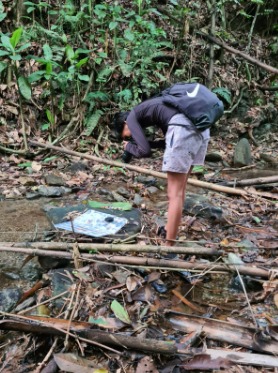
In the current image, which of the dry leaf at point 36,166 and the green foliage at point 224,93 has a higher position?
the green foliage at point 224,93

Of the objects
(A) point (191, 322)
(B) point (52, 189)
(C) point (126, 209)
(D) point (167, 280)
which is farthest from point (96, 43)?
(A) point (191, 322)

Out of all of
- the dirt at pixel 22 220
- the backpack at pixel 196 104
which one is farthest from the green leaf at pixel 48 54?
the backpack at pixel 196 104

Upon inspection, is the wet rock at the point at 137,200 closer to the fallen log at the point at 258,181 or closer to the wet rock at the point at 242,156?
the fallen log at the point at 258,181

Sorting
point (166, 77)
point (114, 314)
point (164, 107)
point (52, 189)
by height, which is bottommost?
point (52, 189)

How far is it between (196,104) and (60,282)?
6.10 ft

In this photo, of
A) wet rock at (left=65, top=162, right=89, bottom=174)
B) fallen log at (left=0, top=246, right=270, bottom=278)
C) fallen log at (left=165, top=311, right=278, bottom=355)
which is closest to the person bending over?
fallen log at (left=0, top=246, right=270, bottom=278)

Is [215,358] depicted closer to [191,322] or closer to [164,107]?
[191,322]

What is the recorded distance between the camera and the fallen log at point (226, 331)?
2.27m

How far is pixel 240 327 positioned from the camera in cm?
245

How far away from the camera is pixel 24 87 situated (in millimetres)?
6793

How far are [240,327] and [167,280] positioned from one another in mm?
823

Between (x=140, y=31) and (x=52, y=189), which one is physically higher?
(x=140, y=31)

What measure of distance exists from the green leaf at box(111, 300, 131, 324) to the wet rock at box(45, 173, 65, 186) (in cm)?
324

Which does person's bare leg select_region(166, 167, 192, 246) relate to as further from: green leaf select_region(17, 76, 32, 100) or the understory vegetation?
green leaf select_region(17, 76, 32, 100)
